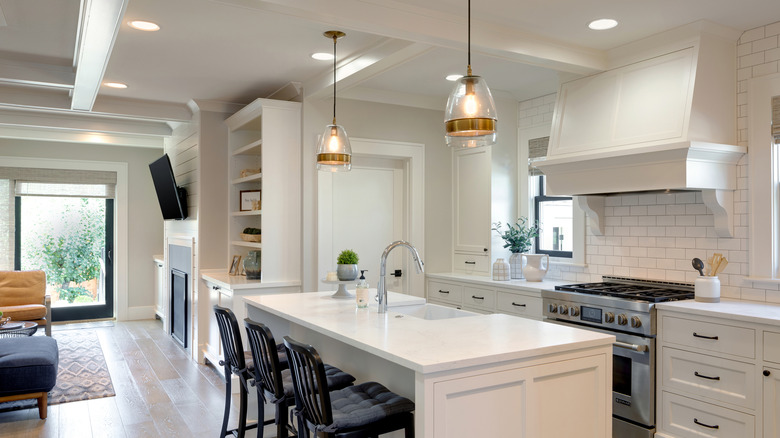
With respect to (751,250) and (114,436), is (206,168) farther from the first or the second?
(751,250)

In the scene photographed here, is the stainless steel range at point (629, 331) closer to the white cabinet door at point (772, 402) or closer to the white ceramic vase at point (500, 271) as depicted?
the white cabinet door at point (772, 402)

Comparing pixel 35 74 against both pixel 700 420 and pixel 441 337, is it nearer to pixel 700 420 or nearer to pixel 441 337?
pixel 441 337

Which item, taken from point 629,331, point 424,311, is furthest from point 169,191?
point 629,331

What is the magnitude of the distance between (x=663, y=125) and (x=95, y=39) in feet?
11.3

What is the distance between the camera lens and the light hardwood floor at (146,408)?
387 cm

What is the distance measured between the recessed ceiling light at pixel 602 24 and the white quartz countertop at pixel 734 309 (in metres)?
1.66

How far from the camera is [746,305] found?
3.29 meters

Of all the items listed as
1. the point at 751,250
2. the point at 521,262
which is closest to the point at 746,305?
the point at 751,250

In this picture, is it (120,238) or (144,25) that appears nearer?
(144,25)

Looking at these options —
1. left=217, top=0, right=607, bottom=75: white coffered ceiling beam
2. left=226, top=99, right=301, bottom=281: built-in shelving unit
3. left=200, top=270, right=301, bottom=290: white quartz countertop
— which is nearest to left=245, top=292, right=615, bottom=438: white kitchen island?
left=217, top=0, right=607, bottom=75: white coffered ceiling beam

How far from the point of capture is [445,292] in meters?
5.34

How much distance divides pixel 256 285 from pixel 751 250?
140 inches

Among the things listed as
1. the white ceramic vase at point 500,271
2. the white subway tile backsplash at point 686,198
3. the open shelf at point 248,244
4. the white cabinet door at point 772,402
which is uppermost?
the white subway tile backsplash at point 686,198

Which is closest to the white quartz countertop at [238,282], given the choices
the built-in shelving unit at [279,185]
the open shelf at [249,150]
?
the built-in shelving unit at [279,185]
